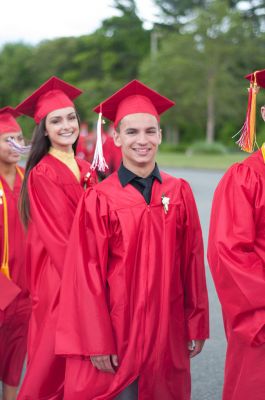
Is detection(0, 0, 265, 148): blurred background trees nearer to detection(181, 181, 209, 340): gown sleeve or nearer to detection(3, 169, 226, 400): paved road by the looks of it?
detection(3, 169, 226, 400): paved road

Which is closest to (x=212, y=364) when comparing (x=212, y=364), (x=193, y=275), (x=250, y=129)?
(x=212, y=364)

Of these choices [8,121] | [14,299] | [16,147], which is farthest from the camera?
[8,121]

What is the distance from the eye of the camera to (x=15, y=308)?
441cm

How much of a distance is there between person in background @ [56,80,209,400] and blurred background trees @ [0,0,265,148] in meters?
36.5

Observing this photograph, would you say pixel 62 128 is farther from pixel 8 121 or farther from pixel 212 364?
pixel 212 364

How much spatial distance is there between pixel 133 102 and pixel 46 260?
3.71ft

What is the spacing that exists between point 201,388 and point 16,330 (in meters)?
1.34

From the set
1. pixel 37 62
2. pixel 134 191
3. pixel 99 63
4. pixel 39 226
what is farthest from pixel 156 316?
pixel 37 62

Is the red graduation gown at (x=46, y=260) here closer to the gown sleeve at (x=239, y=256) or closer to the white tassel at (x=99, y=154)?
the white tassel at (x=99, y=154)

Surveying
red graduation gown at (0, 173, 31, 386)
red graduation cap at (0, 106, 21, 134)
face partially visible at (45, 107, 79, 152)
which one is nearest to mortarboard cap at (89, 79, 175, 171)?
face partially visible at (45, 107, 79, 152)

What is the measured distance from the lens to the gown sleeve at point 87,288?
294 cm

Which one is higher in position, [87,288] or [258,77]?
[258,77]

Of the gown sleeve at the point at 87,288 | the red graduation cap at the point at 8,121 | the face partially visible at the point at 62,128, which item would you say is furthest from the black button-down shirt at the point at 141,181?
the red graduation cap at the point at 8,121

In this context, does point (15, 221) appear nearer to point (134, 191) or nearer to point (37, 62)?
point (134, 191)
